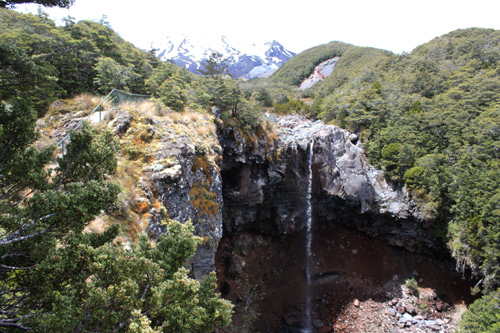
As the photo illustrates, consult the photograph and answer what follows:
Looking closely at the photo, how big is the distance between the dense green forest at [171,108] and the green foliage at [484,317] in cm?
8

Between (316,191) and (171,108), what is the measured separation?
12863 millimetres

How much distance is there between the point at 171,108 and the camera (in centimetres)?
Answer: 1191

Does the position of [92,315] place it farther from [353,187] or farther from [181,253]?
[353,187]

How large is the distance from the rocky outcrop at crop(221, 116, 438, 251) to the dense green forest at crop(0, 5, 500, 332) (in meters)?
1.60

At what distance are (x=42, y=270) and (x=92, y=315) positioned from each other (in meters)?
0.84

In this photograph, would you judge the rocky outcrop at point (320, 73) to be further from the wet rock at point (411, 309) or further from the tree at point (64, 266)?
the tree at point (64, 266)

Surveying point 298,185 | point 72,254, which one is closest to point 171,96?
point 72,254

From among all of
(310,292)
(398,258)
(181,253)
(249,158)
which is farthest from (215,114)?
(398,258)

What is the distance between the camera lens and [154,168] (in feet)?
24.3

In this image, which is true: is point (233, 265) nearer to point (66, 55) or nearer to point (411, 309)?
point (411, 309)

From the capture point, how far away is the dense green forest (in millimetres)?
3148

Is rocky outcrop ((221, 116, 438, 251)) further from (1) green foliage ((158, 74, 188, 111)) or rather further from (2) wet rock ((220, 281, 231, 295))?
(1) green foliage ((158, 74, 188, 111))

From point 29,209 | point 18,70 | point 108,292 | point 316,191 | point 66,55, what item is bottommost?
point 316,191

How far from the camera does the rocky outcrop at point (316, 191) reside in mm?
17438
